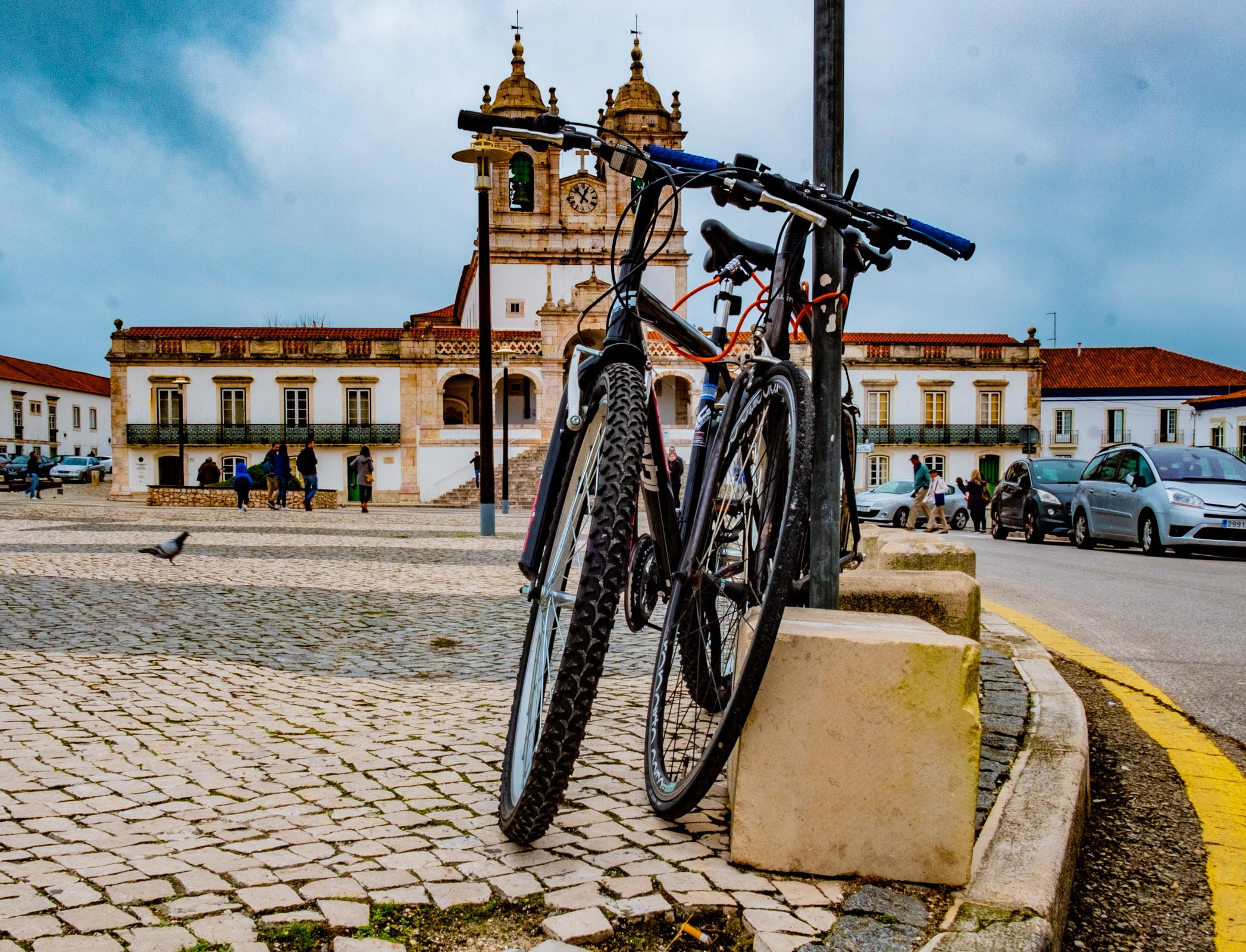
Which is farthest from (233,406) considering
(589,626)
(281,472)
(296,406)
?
(589,626)

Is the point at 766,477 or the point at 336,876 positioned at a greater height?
the point at 766,477

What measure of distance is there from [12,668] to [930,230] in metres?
4.50

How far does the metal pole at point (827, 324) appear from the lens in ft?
10.3

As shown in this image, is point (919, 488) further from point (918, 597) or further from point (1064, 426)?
point (1064, 426)

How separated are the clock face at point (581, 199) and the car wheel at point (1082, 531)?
44.9 meters

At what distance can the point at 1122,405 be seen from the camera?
5650 centimetres

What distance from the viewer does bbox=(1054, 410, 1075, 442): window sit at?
185 ft

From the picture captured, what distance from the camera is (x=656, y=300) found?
299cm

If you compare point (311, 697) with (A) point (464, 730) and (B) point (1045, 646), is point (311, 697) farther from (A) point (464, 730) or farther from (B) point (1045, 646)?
(B) point (1045, 646)

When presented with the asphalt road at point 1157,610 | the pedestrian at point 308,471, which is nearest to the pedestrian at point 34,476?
the pedestrian at point 308,471

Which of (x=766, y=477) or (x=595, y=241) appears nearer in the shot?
(x=766, y=477)

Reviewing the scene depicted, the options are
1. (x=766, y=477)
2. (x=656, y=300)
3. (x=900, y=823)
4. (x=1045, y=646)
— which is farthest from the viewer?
(x=1045, y=646)

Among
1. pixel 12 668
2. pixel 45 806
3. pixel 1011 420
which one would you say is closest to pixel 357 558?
pixel 12 668

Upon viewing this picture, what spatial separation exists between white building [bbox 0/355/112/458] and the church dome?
42.3 m
